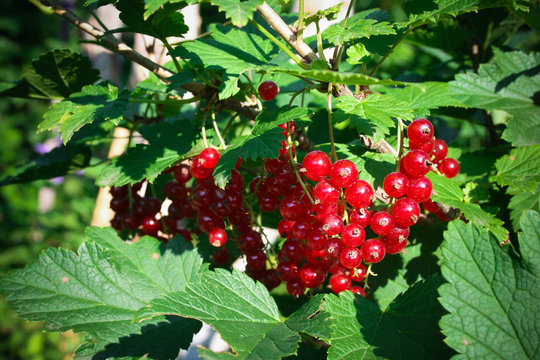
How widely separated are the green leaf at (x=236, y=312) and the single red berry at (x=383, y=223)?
232 mm

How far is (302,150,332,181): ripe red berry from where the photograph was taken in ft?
2.29

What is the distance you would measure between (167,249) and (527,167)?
0.86m

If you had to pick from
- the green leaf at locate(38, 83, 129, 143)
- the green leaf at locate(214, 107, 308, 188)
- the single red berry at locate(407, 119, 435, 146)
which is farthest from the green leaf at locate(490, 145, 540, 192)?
the green leaf at locate(38, 83, 129, 143)

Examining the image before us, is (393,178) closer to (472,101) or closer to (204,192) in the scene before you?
(204,192)

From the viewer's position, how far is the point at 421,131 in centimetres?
72

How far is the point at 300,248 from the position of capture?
830 mm

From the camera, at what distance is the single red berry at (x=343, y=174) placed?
0.67 metres

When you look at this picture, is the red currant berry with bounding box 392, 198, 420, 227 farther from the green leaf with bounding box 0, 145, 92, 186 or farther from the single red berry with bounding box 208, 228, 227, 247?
the green leaf with bounding box 0, 145, 92, 186

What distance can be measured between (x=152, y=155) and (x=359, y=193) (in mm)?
505

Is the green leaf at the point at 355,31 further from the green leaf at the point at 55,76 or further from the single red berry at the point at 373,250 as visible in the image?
the green leaf at the point at 55,76

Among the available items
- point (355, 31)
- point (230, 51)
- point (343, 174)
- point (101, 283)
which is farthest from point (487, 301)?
point (101, 283)

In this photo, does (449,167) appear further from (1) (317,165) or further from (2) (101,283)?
(2) (101,283)

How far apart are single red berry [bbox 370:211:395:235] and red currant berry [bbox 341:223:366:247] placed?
3cm

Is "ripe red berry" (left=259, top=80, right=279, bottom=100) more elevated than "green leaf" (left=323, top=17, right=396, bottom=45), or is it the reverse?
"green leaf" (left=323, top=17, right=396, bottom=45)
